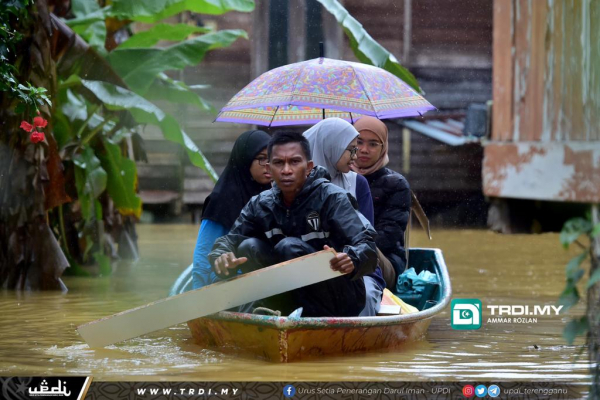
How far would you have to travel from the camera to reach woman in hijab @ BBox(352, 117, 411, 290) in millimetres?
3691

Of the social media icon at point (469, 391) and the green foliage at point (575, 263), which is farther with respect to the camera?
the social media icon at point (469, 391)

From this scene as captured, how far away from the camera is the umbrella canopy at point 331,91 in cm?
356

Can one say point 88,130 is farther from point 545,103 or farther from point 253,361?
point 253,361

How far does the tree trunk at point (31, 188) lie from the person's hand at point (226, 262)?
173 centimetres

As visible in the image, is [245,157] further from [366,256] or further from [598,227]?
[598,227]

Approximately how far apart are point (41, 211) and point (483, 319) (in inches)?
87.5

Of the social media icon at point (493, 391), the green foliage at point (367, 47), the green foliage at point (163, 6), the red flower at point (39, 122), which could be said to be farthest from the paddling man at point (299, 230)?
the green foliage at point (163, 6)

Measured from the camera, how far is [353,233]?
304 centimetres

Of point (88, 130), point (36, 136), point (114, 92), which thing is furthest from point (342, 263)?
point (88, 130)

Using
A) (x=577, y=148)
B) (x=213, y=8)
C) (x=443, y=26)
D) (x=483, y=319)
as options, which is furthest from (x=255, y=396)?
(x=443, y=26)

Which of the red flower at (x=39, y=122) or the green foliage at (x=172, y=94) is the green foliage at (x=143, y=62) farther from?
the red flower at (x=39, y=122)

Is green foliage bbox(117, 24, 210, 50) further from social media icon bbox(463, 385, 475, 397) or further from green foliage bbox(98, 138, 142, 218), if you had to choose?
social media icon bbox(463, 385, 475, 397)

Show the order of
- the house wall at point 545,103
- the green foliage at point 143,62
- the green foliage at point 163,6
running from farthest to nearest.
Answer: the green foliage at point 143,62 < the green foliage at point 163,6 < the house wall at point 545,103

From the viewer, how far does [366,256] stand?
2961 mm
